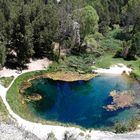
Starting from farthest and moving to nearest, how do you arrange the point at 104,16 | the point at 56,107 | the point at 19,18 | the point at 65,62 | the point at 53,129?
the point at 104,16
the point at 65,62
the point at 19,18
the point at 56,107
the point at 53,129

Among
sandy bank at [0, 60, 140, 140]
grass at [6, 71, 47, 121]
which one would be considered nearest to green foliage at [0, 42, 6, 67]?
grass at [6, 71, 47, 121]

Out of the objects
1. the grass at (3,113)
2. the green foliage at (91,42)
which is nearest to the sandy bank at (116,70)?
the green foliage at (91,42)

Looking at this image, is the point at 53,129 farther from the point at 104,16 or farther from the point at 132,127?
the point at 104,16

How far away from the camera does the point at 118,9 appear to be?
115 meters

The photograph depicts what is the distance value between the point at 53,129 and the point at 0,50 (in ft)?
72.4

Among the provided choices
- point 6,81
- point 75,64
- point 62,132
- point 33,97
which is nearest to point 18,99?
point 33,97

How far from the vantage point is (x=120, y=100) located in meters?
74.8

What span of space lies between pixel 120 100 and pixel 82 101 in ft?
21.5

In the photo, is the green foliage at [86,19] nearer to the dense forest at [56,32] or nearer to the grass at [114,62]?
the dense forest at [56,32]

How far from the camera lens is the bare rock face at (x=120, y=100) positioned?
237 feet

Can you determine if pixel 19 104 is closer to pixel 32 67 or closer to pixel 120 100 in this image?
pixel 32 67

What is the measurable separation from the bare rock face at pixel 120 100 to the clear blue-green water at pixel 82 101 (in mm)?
919

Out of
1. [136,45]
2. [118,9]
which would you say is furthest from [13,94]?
[118,9]

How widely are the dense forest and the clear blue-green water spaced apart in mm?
8523
